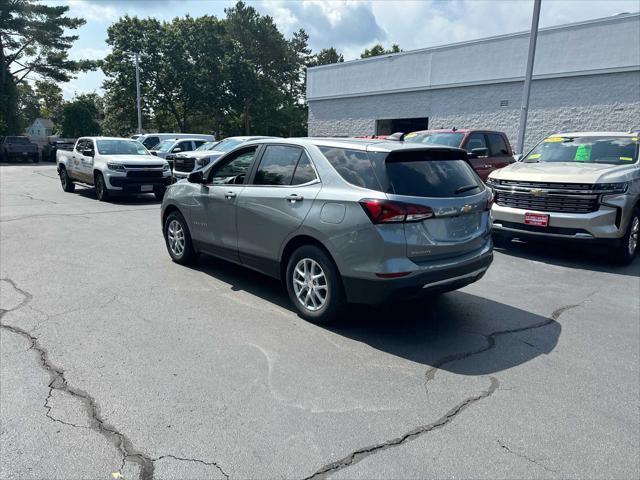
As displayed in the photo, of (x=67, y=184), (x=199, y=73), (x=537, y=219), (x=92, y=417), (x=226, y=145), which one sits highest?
(x=199, y=73)

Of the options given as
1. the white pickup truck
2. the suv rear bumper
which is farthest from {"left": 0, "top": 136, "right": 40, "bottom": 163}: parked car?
the suv rear bumper

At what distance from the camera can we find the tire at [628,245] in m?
7.18

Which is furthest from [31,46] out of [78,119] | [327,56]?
[327,56]

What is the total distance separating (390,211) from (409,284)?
2.13 ft

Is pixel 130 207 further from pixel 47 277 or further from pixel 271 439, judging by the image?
pixel 271 439

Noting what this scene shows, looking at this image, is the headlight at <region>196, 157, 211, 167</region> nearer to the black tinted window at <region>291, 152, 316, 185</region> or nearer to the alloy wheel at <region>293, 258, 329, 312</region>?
the black tinted window at <region>291, 152, 316, 185</region>

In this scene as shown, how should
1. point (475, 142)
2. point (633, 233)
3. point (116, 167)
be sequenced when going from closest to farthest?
point (633, 233)
point (475, 142)
point (116, 167)

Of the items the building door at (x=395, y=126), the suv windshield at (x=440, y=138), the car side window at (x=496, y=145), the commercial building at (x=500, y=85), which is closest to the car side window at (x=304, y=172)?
the suv windshield at (x=440, y=138)

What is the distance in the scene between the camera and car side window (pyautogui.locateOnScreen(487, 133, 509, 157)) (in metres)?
11.6

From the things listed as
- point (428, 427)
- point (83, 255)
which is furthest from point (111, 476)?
point (83, 255)

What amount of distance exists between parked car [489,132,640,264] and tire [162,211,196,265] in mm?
4847

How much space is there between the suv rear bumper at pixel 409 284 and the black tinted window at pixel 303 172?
3.70 ft

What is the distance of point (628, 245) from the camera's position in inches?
289

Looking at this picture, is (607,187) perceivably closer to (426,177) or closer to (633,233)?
(633,233)
